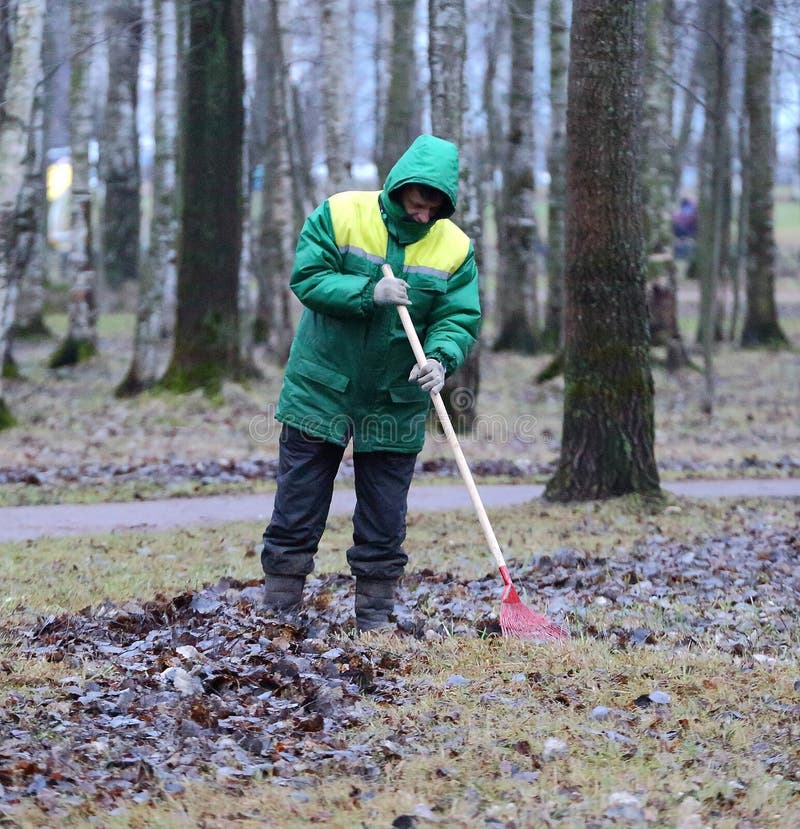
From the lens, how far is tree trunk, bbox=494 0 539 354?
21.6 m

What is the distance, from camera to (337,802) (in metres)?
4.13

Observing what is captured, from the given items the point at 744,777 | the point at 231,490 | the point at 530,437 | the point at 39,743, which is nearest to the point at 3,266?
the point at 231,490

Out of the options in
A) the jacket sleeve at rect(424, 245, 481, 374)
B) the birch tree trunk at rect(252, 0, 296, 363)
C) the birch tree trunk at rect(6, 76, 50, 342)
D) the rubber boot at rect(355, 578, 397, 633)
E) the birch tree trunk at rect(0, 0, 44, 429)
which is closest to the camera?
the jacket sleeve at rect(424, 245, 481, 374)

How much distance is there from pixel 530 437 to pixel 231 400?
12.4 feet

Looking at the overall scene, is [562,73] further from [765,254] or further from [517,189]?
[765,254]

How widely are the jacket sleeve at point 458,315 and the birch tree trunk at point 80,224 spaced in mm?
13787

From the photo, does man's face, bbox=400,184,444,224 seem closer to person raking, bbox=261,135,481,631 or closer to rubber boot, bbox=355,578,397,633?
person raking, bbox=261,135,481,631

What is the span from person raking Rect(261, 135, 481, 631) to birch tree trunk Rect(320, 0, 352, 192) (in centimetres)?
956

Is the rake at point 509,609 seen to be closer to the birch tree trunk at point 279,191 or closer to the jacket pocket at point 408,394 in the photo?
the jacket pocket at point 408,394

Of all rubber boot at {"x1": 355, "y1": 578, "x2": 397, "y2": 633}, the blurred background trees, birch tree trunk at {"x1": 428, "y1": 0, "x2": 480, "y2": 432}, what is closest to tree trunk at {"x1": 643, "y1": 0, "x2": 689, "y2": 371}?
the blurred background trees

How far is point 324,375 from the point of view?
5.97m

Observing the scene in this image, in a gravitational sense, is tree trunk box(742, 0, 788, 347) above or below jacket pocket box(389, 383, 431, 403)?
above

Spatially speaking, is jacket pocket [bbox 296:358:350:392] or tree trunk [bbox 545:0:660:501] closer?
jacket pocket [bbox 296:358:350:392]

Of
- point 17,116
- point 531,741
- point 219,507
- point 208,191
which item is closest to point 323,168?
point 208,191
